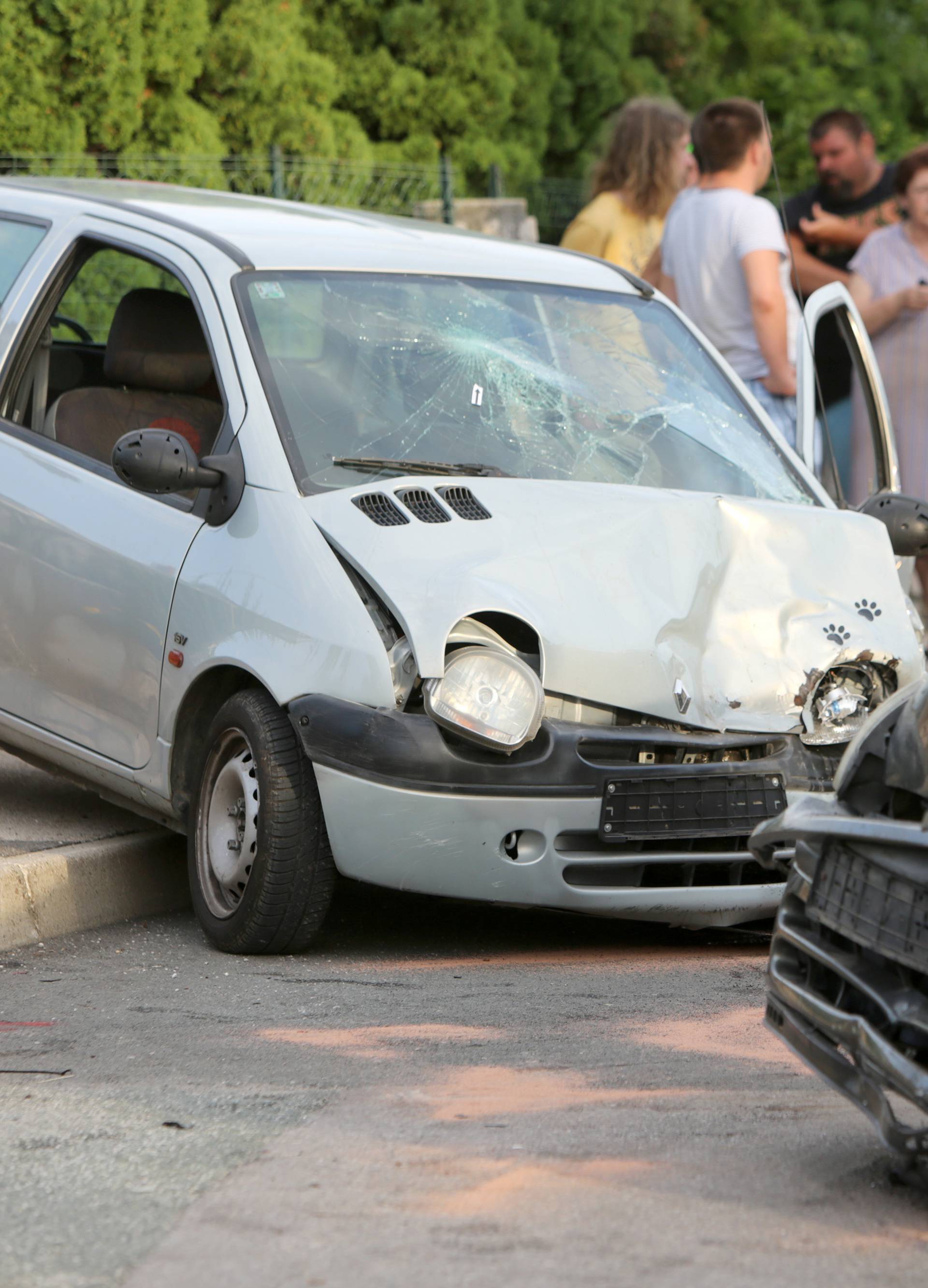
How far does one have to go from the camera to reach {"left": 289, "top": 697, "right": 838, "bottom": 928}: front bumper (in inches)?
194

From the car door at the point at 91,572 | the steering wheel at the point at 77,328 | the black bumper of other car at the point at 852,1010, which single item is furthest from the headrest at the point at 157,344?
the black bumper of other car at the point at 852,1010

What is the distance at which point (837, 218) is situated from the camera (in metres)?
10.1

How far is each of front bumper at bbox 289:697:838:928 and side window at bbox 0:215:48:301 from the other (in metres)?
2.35

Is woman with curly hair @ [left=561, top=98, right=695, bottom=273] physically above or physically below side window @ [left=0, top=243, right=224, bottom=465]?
above

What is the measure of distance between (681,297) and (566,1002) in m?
4.68

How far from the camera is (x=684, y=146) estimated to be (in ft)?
31.7

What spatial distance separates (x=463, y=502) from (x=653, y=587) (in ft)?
1.84

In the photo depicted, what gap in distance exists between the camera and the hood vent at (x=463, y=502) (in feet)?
17.6

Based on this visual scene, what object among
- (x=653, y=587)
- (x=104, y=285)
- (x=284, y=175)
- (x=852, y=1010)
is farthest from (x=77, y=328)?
(x=284, y=175)

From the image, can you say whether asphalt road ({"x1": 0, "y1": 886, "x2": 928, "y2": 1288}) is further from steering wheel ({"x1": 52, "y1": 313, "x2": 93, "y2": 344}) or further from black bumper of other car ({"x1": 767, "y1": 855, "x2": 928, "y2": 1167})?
steering wheel ({"x1": 52, "y1": 313, "x2": 93, "y2": 344})

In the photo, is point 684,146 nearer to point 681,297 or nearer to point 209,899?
point 681,297

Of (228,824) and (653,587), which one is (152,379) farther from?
(653,587)

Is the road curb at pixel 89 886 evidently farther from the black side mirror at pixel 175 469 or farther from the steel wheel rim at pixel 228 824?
the black side mirror at pixel 175 469

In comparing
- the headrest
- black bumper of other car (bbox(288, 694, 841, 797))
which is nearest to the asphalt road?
black bumper of other car (bbox(288, 694, 841, 797))
